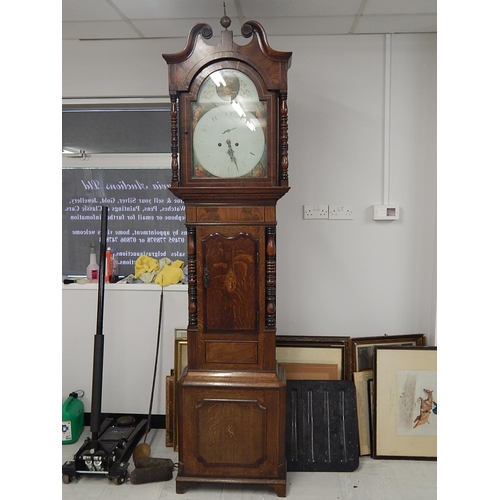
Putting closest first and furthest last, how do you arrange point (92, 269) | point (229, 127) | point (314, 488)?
point (229, 127)
point (314, 488)
point (92, 269)

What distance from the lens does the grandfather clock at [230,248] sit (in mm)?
2094

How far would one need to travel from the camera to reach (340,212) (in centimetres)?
273

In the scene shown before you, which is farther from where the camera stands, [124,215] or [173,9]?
[124,215]

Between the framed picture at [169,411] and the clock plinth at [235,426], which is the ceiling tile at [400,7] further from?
the framed picture at [169,411]

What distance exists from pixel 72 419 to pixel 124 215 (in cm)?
122

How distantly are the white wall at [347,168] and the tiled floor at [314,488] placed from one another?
753 mm

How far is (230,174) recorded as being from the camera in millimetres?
A: 2129

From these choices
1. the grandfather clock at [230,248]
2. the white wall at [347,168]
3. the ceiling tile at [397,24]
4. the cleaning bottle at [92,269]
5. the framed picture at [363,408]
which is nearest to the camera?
the grandfather clock at [230,248]

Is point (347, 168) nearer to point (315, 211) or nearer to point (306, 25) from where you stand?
point (315, 211)

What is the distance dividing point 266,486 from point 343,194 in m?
1.56

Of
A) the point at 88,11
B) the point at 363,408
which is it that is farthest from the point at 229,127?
the point at 363,408

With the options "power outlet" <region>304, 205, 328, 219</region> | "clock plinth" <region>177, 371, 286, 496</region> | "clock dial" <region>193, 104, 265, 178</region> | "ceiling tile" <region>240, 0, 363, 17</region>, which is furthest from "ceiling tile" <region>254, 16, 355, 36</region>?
"clock plinth" <region>177, 371, 286, 496</region>

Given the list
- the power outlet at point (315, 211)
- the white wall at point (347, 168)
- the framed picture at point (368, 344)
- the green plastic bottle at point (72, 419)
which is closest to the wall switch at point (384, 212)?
the white wall at point (347, 168)

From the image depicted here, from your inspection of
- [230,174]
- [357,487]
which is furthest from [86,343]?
[357,487]
